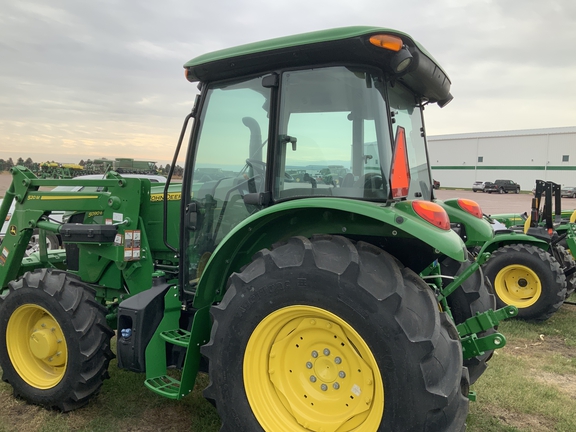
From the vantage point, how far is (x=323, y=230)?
2.67 metres

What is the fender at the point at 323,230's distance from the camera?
2.25 meters

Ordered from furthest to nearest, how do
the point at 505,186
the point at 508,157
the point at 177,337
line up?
the point at 508,157 → the point at 505,186 → the point at 177,337

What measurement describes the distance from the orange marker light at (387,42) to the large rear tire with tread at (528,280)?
507cm

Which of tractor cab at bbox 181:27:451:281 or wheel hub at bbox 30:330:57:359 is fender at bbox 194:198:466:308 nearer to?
tractor cab at bbox 181:27:451:281

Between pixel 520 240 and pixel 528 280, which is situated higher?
pixel 520 240

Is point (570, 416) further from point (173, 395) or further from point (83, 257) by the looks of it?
point (83, 257)

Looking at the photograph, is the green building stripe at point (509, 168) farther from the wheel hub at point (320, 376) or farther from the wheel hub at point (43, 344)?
the wheel hub at point (43, 344)

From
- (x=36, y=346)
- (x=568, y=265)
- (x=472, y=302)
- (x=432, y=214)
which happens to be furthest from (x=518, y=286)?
(x=36, y=346)

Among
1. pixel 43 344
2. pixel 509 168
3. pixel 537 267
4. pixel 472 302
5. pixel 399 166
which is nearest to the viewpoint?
pixel 399 166

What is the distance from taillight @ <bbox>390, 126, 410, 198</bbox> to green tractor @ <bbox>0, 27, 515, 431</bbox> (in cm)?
1

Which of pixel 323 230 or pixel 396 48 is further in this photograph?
pixel 323 230

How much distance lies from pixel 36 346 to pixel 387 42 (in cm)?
330

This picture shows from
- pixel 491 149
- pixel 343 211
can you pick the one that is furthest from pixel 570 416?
pixel 491 149

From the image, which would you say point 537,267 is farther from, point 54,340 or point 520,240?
point 54,340
